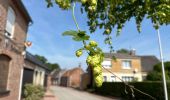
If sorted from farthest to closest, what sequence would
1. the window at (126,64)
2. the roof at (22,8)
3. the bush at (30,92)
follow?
the window at (126,64)
the bush at (30,92)
the roof at (22,8)

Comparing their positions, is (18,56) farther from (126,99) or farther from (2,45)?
(126,99)

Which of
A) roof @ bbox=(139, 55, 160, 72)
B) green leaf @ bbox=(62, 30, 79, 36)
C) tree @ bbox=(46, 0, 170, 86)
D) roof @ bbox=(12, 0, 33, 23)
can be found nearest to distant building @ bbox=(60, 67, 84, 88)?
roof @ bbox=(139, 55, 160, 72)

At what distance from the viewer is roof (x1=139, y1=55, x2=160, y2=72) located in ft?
160

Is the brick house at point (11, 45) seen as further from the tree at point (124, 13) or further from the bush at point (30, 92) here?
the tree at point (124, 13)

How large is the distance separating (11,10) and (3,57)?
2.66 meters

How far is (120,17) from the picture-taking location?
629 centimetres

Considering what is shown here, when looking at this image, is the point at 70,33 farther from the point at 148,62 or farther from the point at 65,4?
the point at 148,62

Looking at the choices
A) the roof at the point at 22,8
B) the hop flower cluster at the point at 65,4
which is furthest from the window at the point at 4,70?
the hop flower cluster at the point at 65,4

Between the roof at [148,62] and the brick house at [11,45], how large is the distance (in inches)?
1435

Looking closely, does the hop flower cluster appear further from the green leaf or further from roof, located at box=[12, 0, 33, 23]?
roof, located at box=[12, 0, 33, 23]

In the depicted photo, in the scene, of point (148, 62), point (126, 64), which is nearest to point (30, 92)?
point (126, 64)

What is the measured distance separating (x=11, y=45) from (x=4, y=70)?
1.53 m

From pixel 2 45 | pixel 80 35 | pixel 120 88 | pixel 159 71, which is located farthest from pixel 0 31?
pixel 159 71

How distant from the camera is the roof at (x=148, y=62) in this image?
160 feet
